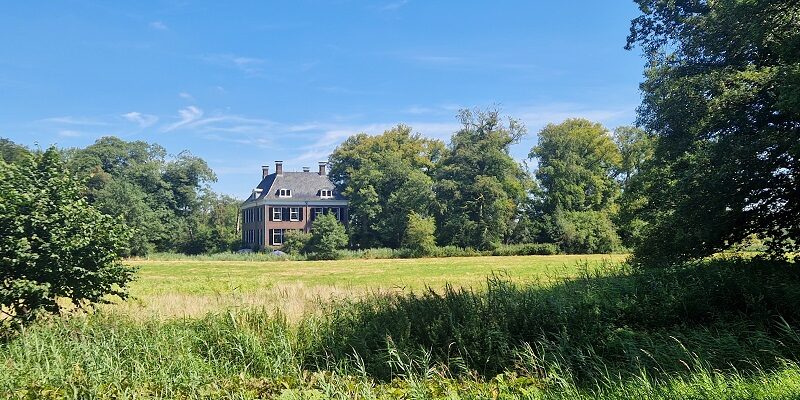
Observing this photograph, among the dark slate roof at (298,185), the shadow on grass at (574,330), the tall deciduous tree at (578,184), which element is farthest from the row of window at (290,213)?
the shadow on grass at (574,330)

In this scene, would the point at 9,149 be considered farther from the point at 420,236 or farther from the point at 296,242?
the point at 420,236

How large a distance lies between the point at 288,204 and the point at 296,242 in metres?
7.95

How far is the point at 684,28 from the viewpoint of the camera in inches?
604

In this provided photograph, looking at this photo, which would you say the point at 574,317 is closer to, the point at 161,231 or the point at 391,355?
the point at 391,355

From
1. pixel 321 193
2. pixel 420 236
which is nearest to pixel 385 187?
pixel 321 193

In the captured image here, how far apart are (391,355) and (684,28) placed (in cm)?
1380

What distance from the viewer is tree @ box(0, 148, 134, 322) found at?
8.58 metres

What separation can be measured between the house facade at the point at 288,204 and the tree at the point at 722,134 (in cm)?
4958

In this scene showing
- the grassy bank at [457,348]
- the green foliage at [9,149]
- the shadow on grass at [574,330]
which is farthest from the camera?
the green foliage at [9,149]

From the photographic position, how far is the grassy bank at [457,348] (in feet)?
18.6

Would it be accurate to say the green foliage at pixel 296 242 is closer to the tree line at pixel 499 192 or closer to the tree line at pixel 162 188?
the tree line at pixel 499 192

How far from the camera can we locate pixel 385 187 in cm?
6069

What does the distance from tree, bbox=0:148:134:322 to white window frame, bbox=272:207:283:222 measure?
5300 cm

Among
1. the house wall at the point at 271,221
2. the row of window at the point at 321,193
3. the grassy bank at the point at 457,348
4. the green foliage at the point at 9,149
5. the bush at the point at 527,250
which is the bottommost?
the bush at the point at 527,250
